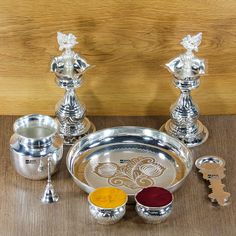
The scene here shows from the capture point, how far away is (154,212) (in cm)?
143

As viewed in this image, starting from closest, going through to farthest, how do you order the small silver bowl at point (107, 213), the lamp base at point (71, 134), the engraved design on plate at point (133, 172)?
the small silver bowl at point (107, 213) → the engraved design on plate at point (133, 172) → the lamp base at point (71, 134)

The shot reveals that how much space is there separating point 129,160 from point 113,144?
55 mm

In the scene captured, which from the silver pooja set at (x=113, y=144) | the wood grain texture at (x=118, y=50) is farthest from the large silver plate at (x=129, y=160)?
the wood grain texture at (x=118, y=50)

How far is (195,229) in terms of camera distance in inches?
56.2

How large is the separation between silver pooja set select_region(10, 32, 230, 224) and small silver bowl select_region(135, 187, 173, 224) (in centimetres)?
4

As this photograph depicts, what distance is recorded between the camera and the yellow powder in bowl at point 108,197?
1.43 metres

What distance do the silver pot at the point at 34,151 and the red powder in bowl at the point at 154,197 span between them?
176mm

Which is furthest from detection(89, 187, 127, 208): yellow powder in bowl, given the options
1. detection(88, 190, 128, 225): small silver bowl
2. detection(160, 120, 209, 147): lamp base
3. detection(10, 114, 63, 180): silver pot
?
detection(160, 120, 209, 147): lamp base

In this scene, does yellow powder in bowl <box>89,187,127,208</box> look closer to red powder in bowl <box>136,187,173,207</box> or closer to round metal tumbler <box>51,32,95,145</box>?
red powder in bowl <box>136,187,173,207</box>

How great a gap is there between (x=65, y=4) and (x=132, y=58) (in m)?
0.17

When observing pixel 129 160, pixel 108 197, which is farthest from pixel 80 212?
pixel 129 160

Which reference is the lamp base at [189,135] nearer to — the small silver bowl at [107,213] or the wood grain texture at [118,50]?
the wood grain texture at [118,50]

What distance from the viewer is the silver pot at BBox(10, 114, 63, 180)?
1.51m

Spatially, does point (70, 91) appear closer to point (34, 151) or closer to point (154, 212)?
point (34, 151)
